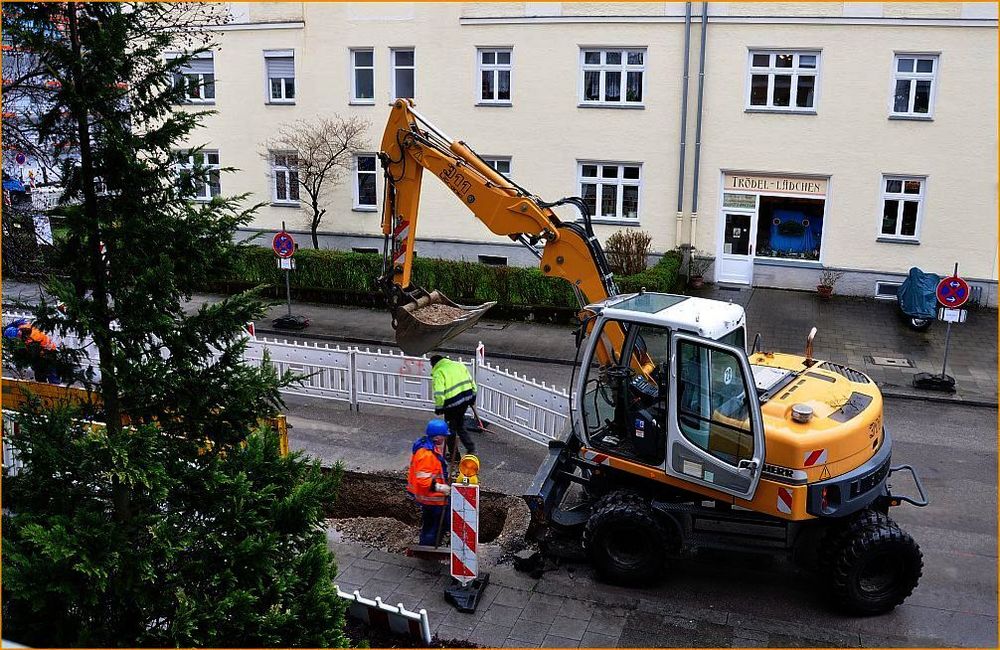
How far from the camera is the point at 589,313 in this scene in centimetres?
909

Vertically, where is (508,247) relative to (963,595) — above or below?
above

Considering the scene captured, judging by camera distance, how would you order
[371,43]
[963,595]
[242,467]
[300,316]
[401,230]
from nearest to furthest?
1. [242,467]
2. [963,595]
3. [401,230]
4. [300,316]
5. [371,43]

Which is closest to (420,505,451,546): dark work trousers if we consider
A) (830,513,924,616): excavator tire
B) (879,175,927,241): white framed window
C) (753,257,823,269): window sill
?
(830,513,924,616): excavator tire

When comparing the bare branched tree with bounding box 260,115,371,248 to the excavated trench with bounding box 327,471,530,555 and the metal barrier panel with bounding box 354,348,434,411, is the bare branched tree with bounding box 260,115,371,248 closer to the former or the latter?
the metal barrier panel with bounding box 354,348,434,411

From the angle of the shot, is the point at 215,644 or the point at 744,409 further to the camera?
the point at 744,409

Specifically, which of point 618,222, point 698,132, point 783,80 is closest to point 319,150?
point 618,222

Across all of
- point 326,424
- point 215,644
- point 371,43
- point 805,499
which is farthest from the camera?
point 371,43

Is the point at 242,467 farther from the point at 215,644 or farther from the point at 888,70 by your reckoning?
the point at 888,70

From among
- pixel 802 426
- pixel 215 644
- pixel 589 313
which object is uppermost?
pixel 589 313

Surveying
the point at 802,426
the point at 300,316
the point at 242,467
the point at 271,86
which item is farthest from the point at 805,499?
the point at 271,86

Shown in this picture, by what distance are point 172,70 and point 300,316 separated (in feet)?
48.9

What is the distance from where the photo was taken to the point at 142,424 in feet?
18.8

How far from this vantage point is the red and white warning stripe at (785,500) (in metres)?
8.02

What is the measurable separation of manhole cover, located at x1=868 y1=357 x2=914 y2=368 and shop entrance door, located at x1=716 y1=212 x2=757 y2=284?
601 cm
